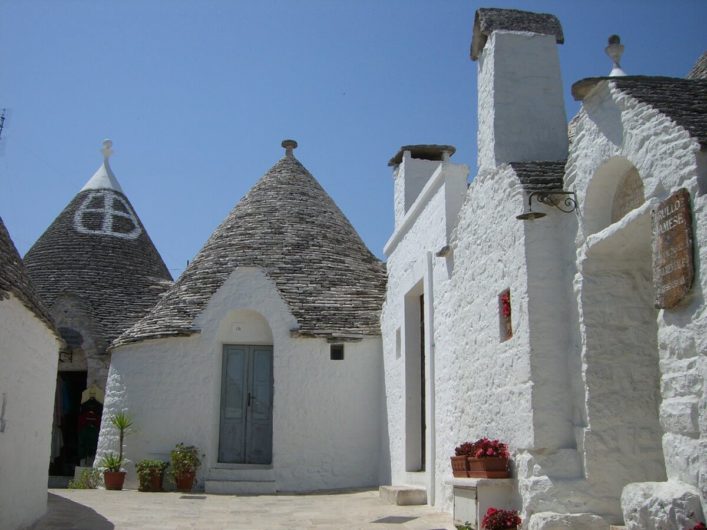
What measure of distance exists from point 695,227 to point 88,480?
1150 cm

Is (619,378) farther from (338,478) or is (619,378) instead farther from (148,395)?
(148,395)

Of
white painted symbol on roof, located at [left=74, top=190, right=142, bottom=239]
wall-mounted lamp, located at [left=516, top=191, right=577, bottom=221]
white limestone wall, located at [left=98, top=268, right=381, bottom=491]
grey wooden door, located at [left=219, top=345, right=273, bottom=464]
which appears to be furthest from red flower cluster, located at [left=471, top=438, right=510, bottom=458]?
white painted symbol on roof, located at [left=74, top=190, right=142, bottom=239]

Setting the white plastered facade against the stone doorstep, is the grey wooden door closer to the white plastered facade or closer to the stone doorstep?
the stone doorstep

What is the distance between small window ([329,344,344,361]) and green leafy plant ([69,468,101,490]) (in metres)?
4.44

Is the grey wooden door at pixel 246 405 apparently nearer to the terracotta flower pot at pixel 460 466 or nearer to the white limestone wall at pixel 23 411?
the white limestone wall at pixel 23 411

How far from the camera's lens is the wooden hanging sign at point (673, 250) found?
5.20 meters

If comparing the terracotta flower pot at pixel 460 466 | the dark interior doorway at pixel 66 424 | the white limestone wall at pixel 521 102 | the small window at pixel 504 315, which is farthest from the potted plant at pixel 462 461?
the dark interior doorway at pixel 66 424

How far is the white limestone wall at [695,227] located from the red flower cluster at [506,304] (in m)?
1.07

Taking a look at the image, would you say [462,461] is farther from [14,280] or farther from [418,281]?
[14,280]

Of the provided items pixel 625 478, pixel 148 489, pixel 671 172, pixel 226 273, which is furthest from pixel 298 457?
pixel 671 172

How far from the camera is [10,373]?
24.6 ft

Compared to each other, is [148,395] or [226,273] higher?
[226,273]

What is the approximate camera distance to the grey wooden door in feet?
44.8

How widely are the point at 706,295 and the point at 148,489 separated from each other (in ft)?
33.0
